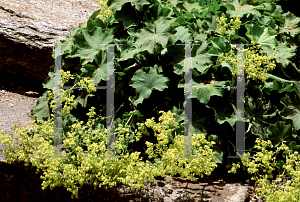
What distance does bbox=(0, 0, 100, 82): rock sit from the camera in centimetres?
344

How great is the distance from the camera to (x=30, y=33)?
11.3 feet

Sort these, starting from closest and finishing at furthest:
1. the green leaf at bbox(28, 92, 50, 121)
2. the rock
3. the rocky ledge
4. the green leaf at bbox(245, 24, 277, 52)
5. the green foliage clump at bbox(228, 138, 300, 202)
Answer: the green foliage clump at bbox(228, 138, 300, 202), the rocky ledge, the green leaf at bbox(245, 24, 277, 52), the green leaf at bbox(28, 92, 50, 121), the rock

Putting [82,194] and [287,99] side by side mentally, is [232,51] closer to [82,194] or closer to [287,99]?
[287,99]

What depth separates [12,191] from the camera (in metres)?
2.56

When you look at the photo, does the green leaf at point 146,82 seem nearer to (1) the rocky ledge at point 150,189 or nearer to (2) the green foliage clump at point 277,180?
(1) the rocky ledge at point 150,189

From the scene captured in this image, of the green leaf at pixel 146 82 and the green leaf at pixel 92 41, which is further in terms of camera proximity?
the green leaf at pixel 92 41

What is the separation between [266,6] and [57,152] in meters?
2.54

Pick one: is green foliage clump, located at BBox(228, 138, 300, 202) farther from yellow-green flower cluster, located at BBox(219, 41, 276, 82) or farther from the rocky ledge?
yellow-green flower cluster, located at BBox(219, 41, 276, 82)

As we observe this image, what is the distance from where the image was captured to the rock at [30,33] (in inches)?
135

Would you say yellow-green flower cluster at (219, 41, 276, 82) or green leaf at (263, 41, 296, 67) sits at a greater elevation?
green leaf at (263, 41, 296, 67)

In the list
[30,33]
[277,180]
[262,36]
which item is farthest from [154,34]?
[30,33]

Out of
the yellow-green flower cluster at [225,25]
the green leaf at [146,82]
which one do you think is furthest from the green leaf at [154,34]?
the yellow-green flower cluster at [225,25]

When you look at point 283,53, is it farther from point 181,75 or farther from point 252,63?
point 181,75

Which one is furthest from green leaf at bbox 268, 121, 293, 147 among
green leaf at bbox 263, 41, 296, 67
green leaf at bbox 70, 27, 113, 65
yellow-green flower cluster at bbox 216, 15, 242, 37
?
green leaf at bbox 70, 27, 113, 65
